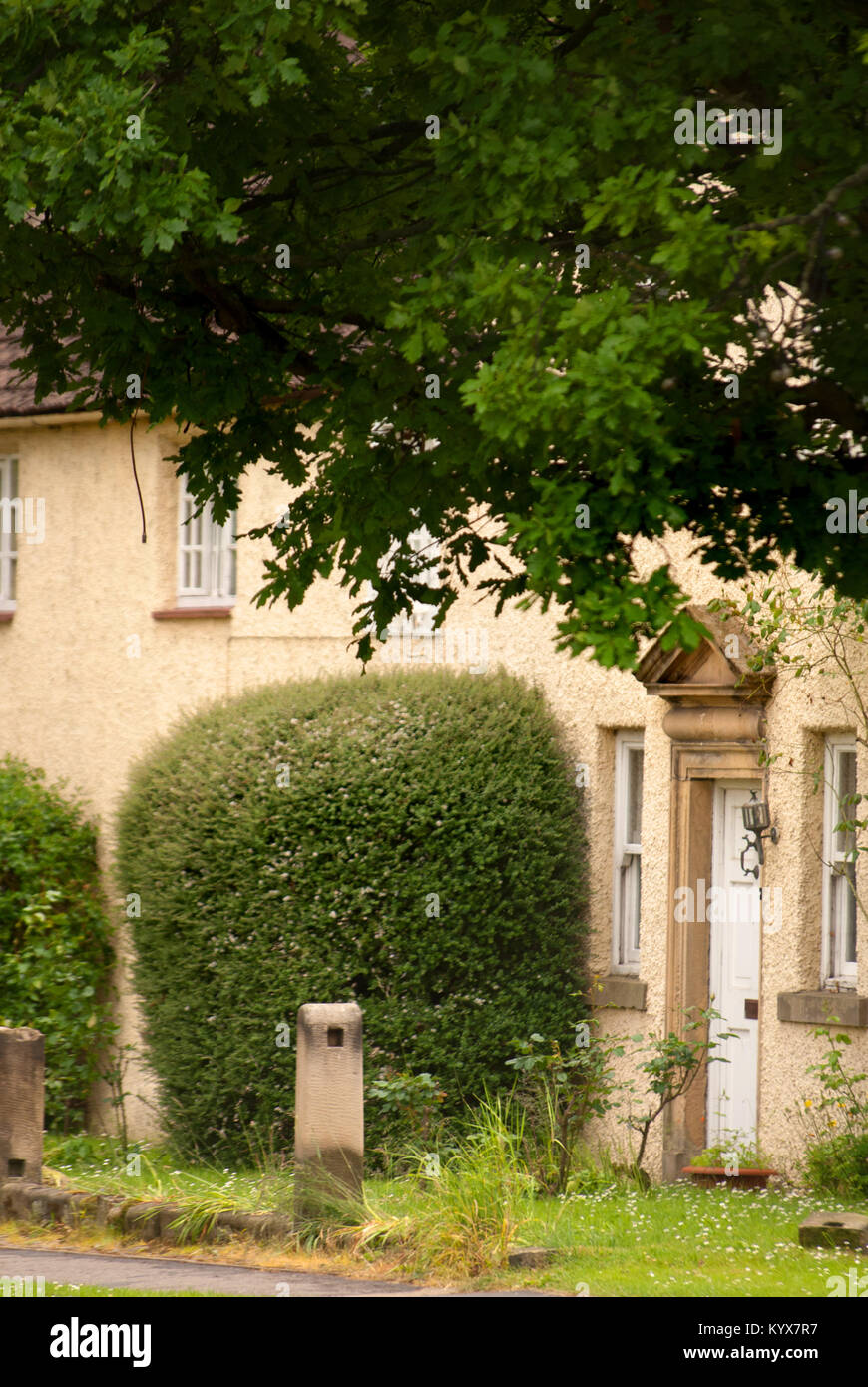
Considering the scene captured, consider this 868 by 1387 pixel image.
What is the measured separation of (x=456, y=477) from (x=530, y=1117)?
Answer: 6578 millimetres

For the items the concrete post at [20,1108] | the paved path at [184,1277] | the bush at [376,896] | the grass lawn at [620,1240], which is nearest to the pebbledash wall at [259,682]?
the bush at [376,896]

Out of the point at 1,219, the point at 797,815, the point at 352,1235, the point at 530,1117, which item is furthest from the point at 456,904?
the point at 1,219

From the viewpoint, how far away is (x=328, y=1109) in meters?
9.45

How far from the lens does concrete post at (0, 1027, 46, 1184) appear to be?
10930 millimetres

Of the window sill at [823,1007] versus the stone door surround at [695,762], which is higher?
the stone door surround at [695,762]

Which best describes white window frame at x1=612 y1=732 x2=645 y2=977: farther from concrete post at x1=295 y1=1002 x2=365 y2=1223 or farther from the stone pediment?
concrete post at x1=295 y1=1002 x2=365 y2=1223

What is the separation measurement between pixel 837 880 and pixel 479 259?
21.5 feet

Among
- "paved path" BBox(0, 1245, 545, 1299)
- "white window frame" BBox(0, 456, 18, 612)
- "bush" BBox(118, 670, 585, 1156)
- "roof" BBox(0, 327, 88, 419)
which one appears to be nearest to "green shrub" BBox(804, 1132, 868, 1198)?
"bush" BBox(118, 670, 585, 1156)

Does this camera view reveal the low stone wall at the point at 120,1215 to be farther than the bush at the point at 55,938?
No

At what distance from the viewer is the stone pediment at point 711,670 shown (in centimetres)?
1167

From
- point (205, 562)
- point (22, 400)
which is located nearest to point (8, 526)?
point (22, 400)

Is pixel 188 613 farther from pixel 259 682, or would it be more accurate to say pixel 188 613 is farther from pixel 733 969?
pixel 733 969

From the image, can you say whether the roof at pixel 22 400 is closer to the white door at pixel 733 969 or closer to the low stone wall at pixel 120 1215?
the white door at pixel 733 969

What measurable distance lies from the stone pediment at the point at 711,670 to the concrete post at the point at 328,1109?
343 centimetres
